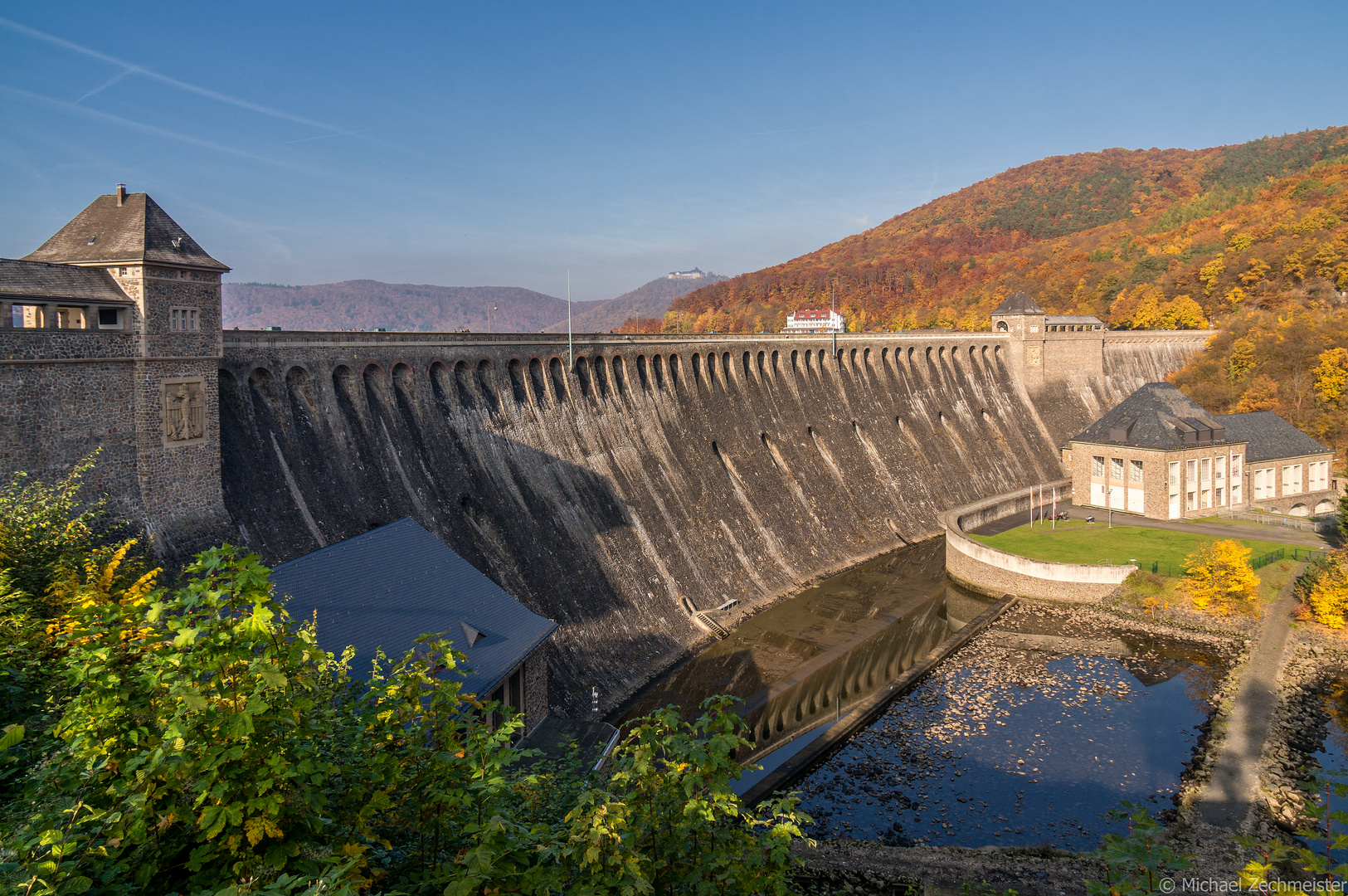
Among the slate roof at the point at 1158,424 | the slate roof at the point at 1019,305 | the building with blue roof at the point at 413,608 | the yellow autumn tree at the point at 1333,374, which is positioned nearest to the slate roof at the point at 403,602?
the building with blue roof at the point at 413,608

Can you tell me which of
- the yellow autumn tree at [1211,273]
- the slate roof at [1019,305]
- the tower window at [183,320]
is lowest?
the tower window at [183,320]

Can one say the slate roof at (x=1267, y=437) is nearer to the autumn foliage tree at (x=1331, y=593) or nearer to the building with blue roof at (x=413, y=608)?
the autumn foliage tree at (x=1331, y=593)

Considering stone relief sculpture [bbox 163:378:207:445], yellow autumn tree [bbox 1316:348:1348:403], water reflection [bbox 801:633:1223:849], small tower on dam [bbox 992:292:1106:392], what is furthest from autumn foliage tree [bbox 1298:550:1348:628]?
stone relief sculpture [bbox 163:378:207:445]

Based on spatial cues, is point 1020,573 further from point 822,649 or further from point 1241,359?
point 1241,359

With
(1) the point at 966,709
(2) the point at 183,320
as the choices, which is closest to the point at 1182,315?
(1) the point at 966,709

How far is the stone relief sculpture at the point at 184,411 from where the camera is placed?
19.7 m

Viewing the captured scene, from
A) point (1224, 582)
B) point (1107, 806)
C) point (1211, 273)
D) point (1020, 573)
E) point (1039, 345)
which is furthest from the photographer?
point (1211, 273)

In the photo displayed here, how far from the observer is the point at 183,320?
65.9 feet

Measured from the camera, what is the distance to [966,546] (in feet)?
130

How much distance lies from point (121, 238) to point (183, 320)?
2.32 m

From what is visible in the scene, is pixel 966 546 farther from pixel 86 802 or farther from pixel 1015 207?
pixel 1015 207

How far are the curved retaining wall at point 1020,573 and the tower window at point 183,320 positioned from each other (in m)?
34.7

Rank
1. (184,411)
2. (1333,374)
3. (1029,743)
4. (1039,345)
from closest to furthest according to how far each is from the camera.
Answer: (184,411)
(1029,743)
(1333,374)
(1039,345)

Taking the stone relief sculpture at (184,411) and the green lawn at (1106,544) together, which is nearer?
the stone relief sculpture at (184,411)
